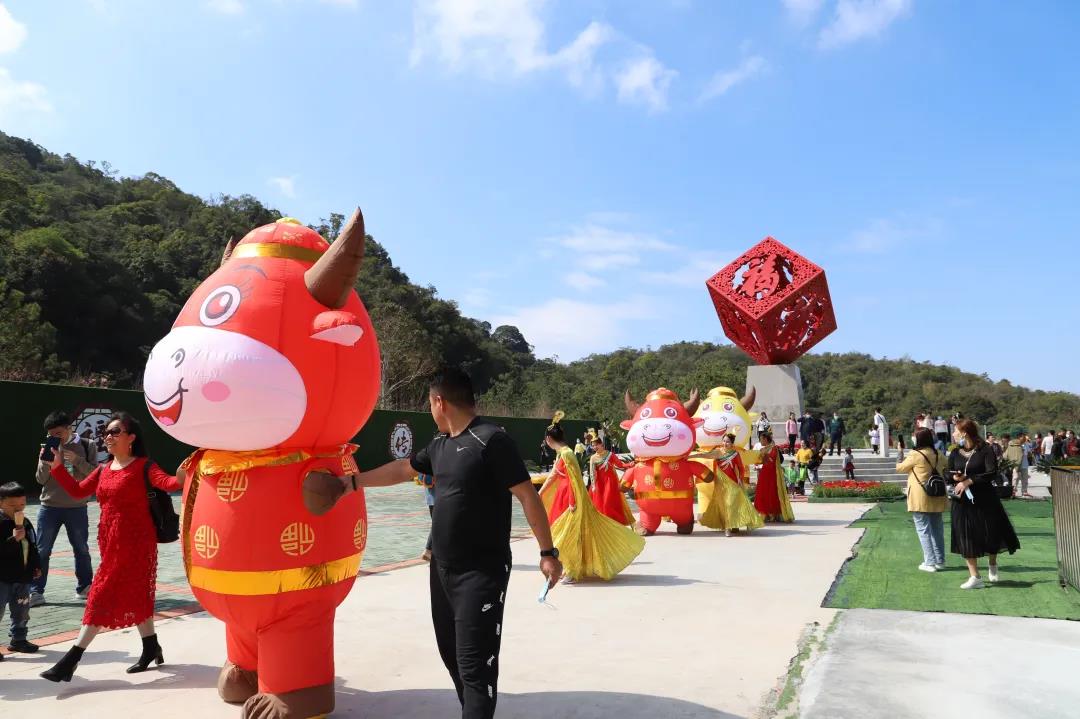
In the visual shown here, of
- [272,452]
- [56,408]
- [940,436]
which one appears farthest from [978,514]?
[56,408]

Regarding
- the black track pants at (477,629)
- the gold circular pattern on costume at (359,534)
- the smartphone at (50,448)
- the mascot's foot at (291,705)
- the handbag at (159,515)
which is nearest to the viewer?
the black track pants at (477,629)

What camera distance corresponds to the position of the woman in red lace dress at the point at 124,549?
4.79 metres

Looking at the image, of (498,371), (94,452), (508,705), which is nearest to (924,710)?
(508,705)

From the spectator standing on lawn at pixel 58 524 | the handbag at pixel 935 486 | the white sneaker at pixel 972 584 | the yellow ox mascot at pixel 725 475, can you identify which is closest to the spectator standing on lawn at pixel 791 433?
the yellow ox mascot at pixel 725 475

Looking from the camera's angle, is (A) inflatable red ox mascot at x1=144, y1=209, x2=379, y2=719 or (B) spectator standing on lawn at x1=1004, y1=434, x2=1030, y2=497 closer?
(A) inflatable red ox mascot at x1=144, y1=209, x2=379, y2=719

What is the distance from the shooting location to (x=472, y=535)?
11.4ft

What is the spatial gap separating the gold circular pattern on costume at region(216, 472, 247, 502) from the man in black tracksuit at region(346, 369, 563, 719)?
2.82 feet

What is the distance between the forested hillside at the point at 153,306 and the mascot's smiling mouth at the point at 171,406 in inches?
934

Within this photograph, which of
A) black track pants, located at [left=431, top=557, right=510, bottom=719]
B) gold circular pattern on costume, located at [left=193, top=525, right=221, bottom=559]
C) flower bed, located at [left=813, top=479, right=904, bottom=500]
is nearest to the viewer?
black track pants, located at [left=431, top=557, right=510, bottom=719]

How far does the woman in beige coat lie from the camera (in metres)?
8.27

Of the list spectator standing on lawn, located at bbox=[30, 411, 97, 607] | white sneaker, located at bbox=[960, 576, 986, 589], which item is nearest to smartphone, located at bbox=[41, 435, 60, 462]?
spectator standing on lawn, located at bbox=[30, 411, 97, 607]

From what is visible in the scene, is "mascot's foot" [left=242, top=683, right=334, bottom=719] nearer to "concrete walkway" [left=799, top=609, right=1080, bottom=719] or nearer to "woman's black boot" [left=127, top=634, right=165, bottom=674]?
"woman's black boot" [left=127, top=634, right=165, bottom=674]

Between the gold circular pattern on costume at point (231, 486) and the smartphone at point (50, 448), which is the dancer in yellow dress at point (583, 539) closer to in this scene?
the smartphone at point (50, 448)

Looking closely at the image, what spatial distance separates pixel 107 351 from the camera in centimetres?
3603
